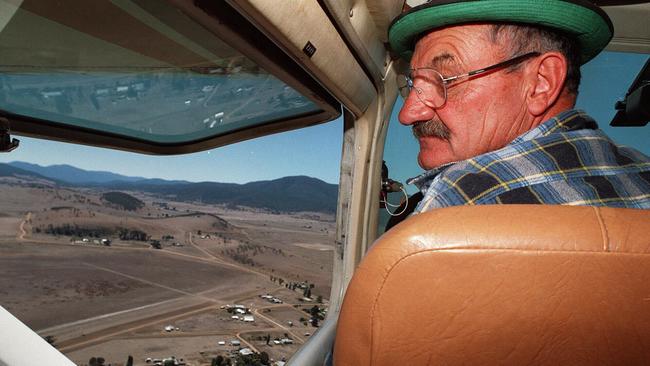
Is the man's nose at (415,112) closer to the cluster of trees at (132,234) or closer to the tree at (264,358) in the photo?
the cluster of trees at (132,234)

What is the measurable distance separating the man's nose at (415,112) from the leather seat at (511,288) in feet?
3.52


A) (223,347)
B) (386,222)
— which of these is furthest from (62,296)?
(386,222)

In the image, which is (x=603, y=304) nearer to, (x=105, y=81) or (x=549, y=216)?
(x=549, y=216)

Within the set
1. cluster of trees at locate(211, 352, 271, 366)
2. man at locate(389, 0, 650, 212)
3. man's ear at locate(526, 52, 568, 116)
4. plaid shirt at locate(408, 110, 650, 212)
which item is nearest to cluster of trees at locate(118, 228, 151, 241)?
cluster of trees at locate(211, 352, 271, 366)

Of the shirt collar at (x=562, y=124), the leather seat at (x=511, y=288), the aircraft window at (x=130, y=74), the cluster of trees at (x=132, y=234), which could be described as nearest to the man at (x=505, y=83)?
the shirt collar at (x=562, y=124)

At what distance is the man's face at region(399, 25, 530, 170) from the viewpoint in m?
1.56

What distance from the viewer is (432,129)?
175 cm

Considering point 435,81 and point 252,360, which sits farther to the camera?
point 252,360

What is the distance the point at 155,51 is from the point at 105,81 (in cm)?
26

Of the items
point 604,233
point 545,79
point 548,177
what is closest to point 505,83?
point 545,79

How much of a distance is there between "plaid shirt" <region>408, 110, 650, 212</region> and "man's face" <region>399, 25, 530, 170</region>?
41cm

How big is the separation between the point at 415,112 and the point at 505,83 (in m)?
0.36

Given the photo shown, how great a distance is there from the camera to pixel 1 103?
67.4 inches

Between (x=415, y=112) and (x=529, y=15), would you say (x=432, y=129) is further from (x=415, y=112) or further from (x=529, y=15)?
(x=529, y=15)
